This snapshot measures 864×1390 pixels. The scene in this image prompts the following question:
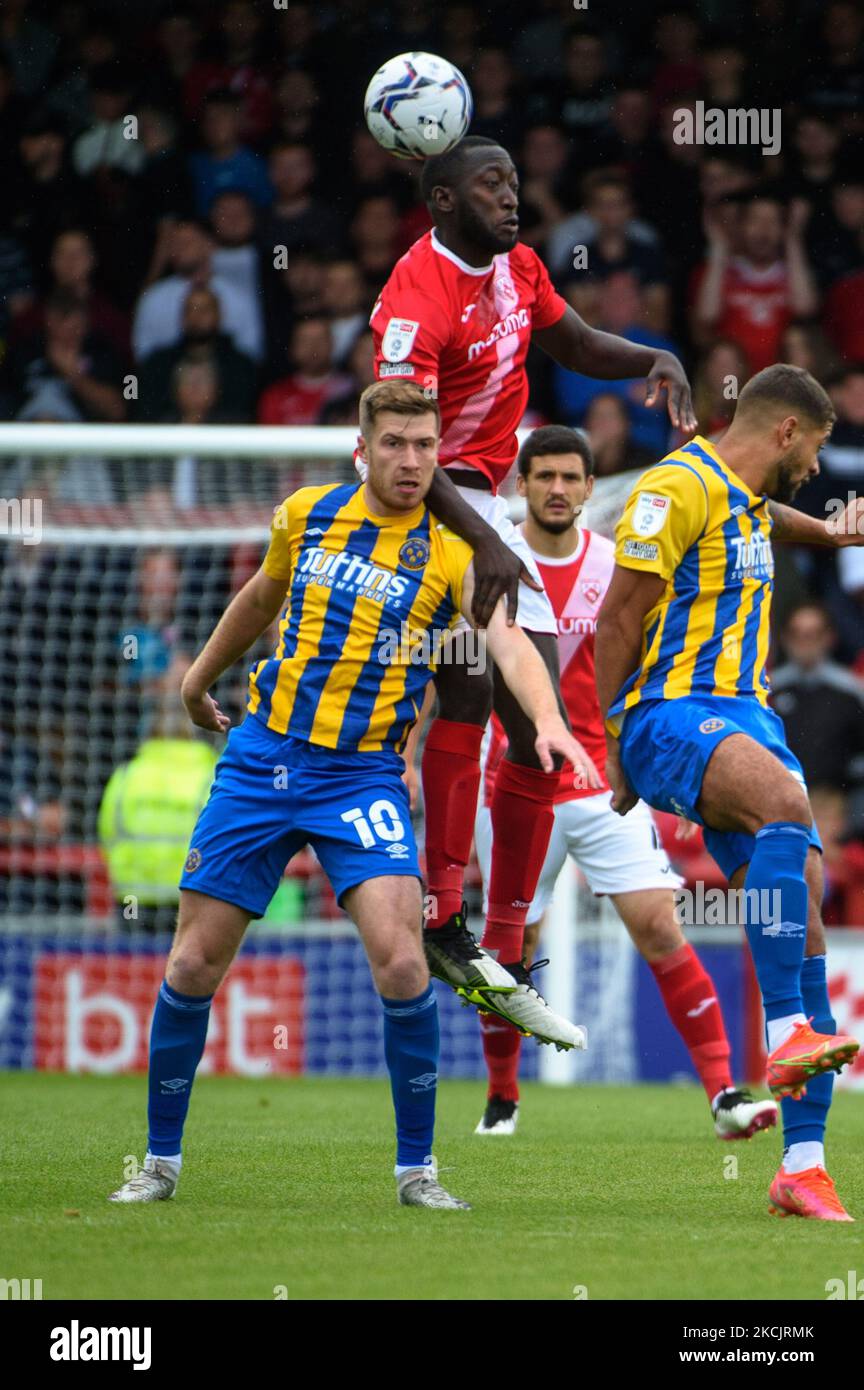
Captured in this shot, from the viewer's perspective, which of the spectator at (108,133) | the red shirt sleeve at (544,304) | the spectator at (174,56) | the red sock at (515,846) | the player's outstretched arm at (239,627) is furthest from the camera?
the spectator at (174,56)

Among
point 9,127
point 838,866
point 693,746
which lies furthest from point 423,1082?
point 9,127

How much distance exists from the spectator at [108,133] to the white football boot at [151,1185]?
35.8ft

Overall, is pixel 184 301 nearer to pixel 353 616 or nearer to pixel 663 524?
pixel 353 616

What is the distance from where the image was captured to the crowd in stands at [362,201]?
13.6 metres

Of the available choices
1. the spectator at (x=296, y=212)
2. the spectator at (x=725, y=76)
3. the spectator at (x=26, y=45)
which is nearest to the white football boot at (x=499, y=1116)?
the spectator at (x=296, y=212)

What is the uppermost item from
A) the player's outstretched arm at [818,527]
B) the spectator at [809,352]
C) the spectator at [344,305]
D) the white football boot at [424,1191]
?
the spectator at [344,305]

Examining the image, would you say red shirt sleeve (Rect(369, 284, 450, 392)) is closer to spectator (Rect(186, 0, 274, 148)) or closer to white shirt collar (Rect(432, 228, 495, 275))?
white shirt collar (Rect(432, 228, 495, 275))

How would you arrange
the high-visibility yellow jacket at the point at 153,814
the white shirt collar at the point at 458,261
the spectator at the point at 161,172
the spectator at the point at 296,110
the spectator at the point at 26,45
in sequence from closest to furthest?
the white shirt collar at the point at 458,261 < the high-visibility yellow jacket at the point at 153,814 < the spectator at the point at 161,172 < the spectator at the point at 296,110 < the spectator at the point at 26,45

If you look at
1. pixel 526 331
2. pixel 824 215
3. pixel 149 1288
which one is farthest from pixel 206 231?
pixel 149 1288

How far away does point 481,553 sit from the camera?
18.1 feet

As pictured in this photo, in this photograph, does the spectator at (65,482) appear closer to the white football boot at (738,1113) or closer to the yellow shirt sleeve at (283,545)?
the white football boot at (738,1113)

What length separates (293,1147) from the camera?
6738 millimetres

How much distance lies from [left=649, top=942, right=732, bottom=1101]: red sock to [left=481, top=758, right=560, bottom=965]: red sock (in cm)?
124

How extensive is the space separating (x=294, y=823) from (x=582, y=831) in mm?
3035
